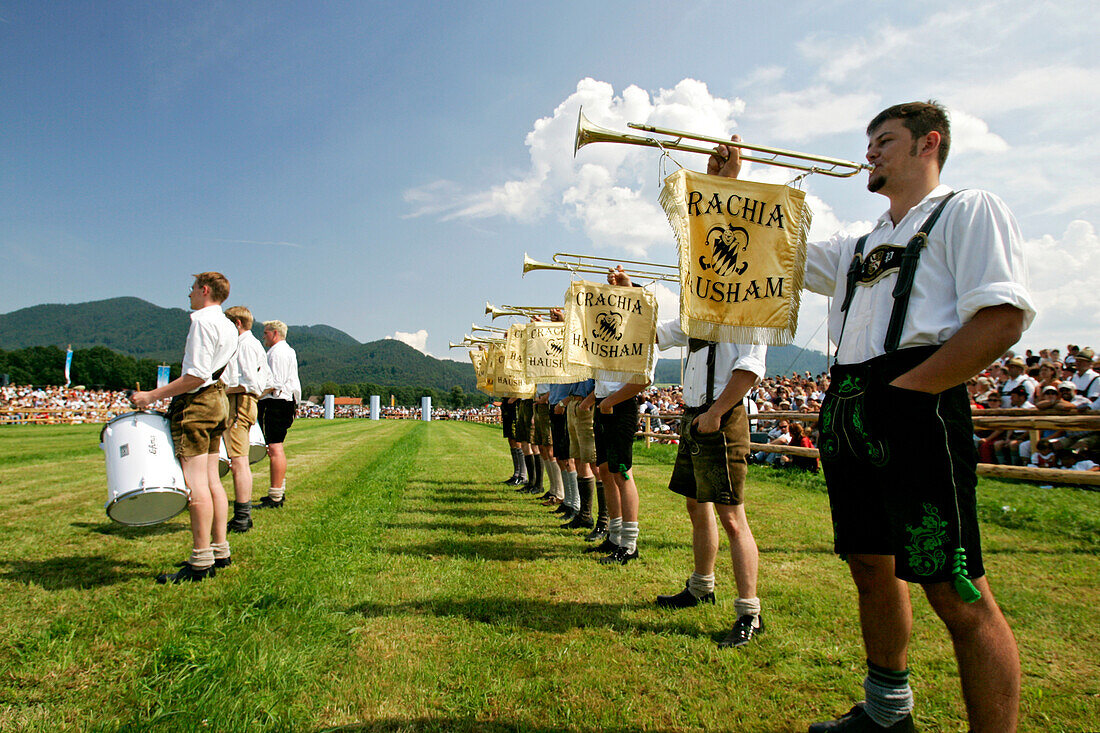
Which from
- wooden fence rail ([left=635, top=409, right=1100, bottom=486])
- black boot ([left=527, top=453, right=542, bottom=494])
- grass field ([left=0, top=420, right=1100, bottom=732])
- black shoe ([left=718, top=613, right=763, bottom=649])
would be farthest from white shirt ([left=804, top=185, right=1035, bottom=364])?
black boot ([left=527, top=453, right=542, bottom=494])

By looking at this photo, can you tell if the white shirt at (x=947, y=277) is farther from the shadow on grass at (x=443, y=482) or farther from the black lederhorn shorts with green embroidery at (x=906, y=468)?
the shadow on grass at (x=443, y=482)

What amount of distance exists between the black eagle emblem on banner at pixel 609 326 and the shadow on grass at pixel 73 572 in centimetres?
444

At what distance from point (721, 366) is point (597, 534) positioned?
3275 millimetres

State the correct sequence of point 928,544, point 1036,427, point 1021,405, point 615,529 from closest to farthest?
point 928,544
point 615,529
point 1036,427
point 1021,405

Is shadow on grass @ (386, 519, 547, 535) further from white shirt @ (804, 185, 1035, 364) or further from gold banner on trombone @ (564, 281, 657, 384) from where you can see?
white shirt @ (804, 185, 1035, 364)

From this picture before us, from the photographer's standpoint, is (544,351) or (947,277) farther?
(544,351)

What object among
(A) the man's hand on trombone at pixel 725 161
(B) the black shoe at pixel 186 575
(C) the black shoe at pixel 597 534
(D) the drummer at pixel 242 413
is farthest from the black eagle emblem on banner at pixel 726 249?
(D) the drummer at pixel 242 413

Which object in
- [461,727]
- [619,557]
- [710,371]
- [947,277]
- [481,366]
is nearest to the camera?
[947,277]

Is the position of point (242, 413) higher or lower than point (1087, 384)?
lower

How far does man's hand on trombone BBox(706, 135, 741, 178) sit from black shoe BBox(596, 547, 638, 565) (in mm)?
3392

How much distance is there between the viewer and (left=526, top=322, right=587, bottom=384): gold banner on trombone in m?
7.65

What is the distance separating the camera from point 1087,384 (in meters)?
9.53

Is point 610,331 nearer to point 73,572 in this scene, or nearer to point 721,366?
point 721,366

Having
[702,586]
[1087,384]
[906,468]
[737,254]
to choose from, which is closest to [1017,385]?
[1087,384]
